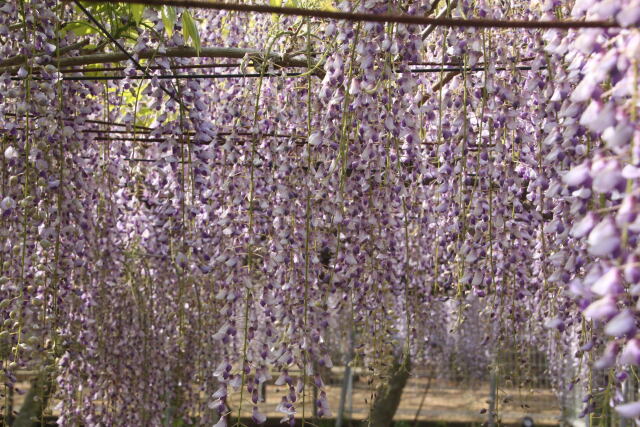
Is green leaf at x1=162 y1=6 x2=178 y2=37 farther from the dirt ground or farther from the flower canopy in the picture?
the dirt ground

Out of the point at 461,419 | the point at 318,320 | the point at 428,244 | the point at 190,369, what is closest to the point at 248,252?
the point at 318,320

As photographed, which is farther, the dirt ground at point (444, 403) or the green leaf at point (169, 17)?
the dirt ground at point (444, 403)

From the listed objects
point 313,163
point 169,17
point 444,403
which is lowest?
point 444,403

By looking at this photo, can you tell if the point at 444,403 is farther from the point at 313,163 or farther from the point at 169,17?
the point at 169,17

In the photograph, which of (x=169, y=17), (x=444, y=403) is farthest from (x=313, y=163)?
(x=444, y=403)

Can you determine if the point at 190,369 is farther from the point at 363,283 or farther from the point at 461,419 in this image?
the point at 461,419

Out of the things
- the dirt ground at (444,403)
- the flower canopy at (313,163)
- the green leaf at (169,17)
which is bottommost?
the dirt ground at (444,403)

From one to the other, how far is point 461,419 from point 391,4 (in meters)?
11.1

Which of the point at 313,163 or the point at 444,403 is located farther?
the point at 444,403

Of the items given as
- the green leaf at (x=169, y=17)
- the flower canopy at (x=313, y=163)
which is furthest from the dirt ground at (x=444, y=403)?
the green leaf at (x=169, y=17)

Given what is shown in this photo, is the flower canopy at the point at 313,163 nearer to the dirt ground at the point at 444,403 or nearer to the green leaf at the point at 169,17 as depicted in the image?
the green leaf at the point at 169,17

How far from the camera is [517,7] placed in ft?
10.5

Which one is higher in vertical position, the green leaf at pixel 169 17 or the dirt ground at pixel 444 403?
the green leaf at pixel 169 17

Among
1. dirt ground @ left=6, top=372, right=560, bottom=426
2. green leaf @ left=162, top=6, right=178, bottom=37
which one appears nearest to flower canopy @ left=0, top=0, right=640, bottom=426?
green leaf @ left=162, top=6, right=178, bottom=37
